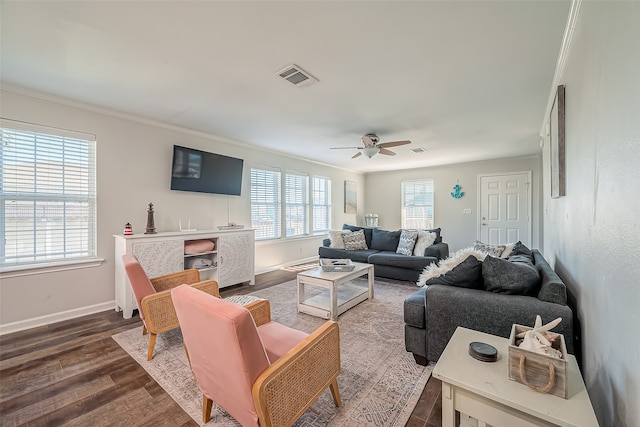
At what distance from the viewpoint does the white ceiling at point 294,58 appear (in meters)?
1.68

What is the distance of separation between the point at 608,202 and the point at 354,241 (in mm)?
4389

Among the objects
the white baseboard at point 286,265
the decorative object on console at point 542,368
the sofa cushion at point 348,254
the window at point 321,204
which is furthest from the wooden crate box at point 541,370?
the window at point 321,204

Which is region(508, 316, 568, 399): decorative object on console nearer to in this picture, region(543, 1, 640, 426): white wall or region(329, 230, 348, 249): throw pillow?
region(543, 1, 640, 426): white wall

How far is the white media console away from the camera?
3.10m

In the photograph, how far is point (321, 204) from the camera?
6.79 meters

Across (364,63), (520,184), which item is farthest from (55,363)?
(520,184)

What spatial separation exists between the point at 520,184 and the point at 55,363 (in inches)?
314

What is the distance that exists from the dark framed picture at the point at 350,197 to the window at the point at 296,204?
1.61m

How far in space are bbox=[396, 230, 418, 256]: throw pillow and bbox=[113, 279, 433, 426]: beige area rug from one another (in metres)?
1.70

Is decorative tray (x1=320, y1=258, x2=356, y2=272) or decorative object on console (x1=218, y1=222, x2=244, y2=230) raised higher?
decorative object on console (x1=218, y1=222, x2=244, y2=230)

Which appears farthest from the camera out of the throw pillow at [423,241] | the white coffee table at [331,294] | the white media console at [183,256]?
the throw pillow at [423,241]

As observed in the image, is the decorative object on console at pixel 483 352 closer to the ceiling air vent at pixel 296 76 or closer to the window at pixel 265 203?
the ceiling air vent at pixel 296 76

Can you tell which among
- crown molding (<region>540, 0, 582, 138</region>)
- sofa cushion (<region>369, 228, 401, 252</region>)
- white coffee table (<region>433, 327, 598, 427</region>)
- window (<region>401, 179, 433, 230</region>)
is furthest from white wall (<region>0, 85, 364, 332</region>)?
window (<region>401, 179, 433, 230</region>)

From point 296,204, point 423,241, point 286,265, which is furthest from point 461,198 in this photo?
point 286,265
